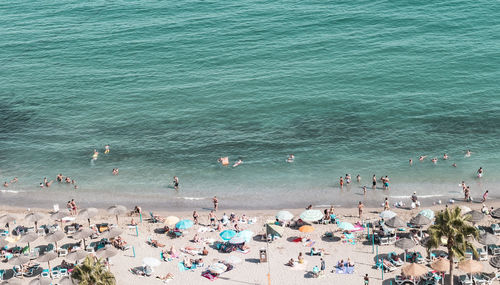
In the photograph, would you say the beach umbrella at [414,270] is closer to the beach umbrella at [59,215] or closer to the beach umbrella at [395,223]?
the beach umbrella at [395,223]

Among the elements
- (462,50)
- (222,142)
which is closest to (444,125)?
(462,50)

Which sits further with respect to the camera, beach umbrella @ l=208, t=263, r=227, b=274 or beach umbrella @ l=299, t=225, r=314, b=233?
beach umbrella @ l=299, t=225, r=314, b=233

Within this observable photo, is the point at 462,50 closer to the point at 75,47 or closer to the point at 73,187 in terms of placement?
the point at 73,187

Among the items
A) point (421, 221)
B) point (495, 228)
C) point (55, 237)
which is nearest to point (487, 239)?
point (495, 228)

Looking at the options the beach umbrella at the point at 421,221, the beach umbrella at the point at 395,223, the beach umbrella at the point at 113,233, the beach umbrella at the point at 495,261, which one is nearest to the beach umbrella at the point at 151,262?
the beach umbrella at the point at 113,233

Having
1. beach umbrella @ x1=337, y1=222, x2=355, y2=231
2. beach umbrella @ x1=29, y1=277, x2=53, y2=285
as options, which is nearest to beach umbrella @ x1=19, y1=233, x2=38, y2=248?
beach umbrella @ x1=29, y1=277, x2=53, y2=285

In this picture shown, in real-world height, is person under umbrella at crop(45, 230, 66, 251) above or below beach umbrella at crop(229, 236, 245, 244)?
above

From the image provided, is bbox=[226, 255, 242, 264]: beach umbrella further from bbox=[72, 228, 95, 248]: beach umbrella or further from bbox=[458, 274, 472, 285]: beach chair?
bbox=[458, 274, 472, 285]: beach chair

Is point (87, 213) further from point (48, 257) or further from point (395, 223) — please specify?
point (395, 223)
